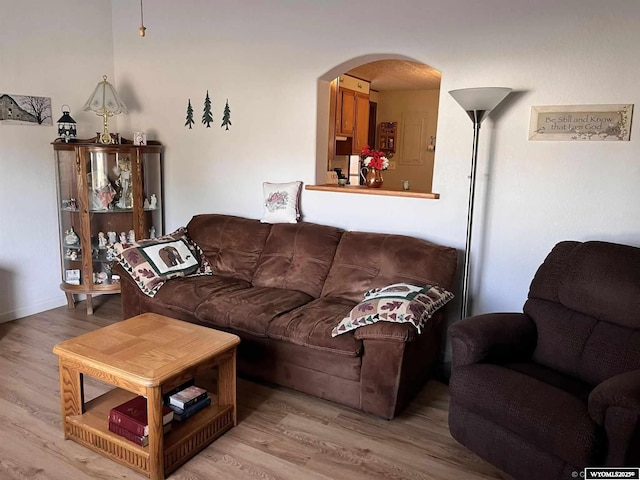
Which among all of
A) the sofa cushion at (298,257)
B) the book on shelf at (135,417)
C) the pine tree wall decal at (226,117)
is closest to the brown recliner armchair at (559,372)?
the sofa cushion at (298,257)

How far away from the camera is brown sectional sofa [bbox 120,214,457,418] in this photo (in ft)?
8.34

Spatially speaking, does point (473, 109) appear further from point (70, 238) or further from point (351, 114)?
point (70, 238)

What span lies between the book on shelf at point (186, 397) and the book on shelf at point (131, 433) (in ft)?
0.38

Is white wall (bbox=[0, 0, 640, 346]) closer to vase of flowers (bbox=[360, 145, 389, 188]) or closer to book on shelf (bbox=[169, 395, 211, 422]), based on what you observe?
vase of flowers (bbox=[360, 145, 389, 188])

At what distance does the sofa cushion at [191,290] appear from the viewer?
3.12 m

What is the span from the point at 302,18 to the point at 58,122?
215 cm

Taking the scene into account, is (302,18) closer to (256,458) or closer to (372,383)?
(372,383)

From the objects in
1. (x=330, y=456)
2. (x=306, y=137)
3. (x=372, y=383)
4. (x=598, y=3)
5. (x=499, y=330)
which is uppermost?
(x=598, y=3)

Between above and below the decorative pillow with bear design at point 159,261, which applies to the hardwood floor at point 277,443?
below

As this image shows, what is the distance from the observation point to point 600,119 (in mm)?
2760

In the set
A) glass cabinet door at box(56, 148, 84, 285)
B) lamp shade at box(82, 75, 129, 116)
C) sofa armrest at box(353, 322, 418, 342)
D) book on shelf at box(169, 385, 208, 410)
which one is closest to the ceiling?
lamp shade at box(82, 75, 129, 116)

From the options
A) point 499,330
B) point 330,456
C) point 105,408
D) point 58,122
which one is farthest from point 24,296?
point 499,330

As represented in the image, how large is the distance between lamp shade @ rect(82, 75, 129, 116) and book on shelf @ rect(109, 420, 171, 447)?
2735mm

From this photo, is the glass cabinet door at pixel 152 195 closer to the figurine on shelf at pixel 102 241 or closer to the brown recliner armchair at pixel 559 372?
the figurine on shelf at pixel 102 241
